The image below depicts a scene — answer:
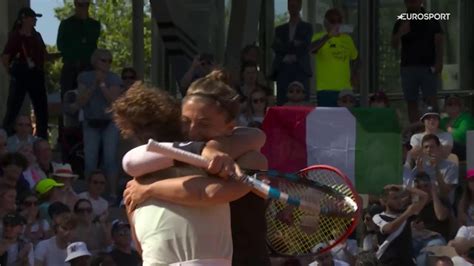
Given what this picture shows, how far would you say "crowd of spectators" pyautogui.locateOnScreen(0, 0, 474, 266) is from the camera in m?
10.4

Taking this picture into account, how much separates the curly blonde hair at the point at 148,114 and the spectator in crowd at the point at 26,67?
871cm

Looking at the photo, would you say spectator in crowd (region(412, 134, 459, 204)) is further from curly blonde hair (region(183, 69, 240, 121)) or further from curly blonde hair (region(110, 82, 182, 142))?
curly blonde hair (region(110, 82, 182, 142))

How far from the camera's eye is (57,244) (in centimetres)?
1014

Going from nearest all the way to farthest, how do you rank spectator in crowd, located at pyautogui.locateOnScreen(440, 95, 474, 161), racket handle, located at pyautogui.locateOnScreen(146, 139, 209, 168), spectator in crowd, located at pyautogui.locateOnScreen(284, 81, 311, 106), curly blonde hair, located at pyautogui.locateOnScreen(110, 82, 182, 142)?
racket handle, located at pyautogui.locateOnScreen(146, 139, 209, 168) → curly blonde hair, located at pyautogui.locateOnScreen(110, 82, 182, 142) → spectator in crowd, located at pyautogui.locateOnScreen(440, 95, 474, 161) → spectator in crowd, located at pyautogui.locateOnScreen(284, 81, 311, 106)

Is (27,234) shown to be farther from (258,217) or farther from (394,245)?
(258,217)

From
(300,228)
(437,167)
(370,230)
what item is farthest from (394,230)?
(300,228)

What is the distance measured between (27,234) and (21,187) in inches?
40.0

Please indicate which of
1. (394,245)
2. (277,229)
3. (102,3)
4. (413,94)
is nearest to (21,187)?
(394,245)

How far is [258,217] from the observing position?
509 cm

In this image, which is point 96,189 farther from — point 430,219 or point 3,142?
point 430,219

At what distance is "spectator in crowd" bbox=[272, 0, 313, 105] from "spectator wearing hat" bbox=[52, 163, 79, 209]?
3.04 m

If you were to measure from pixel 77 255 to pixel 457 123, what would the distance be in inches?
203

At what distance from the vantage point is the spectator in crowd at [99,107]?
41.8 feet

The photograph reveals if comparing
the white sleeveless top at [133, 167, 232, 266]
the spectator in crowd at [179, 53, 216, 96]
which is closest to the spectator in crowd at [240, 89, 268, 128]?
the spectator in crowd at [179, 53, 216, 96]
